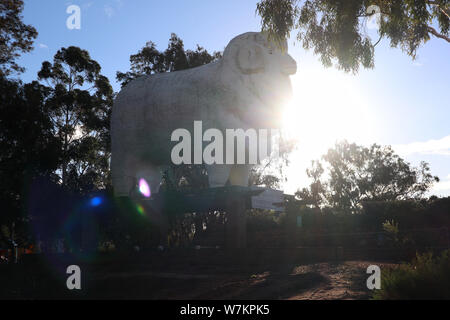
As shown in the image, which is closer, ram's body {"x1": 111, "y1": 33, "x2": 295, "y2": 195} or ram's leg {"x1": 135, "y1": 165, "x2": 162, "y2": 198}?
ram's body {"x1": 111, "y1": 33, "x2": 295, "y2": 195}

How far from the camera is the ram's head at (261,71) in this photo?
386 inches

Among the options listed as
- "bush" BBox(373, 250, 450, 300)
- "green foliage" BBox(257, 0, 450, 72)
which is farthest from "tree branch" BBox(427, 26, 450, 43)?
"bush" BBox(373, 250, 450, 300)

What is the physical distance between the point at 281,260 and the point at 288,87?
3.73 metres

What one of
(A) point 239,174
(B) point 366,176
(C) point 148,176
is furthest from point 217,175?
(B) point 366,176

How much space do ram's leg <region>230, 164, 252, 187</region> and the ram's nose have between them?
224 cm

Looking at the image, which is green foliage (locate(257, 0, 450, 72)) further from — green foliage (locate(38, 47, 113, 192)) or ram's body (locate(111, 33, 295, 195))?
green foliage (locate(38, 47, 113, 192))

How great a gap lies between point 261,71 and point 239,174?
2345 millimetres

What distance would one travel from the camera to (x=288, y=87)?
10281 mm

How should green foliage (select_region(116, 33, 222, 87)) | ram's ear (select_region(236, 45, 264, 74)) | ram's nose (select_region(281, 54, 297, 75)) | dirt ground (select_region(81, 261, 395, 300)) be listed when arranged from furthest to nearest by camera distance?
green foliage (select_region(116, 33, 222, 87)), ram's nose (select_region(281, 54, 297, 75)), ram's ear (select_region(236, 45, 264, 74)), dirt ground (select_region(81, 261, 395, 300))

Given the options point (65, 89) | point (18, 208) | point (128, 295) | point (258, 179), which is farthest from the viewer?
point (258, 179)

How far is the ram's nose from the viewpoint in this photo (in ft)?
33.1

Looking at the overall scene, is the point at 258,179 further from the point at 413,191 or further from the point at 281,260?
the point at 413,191
